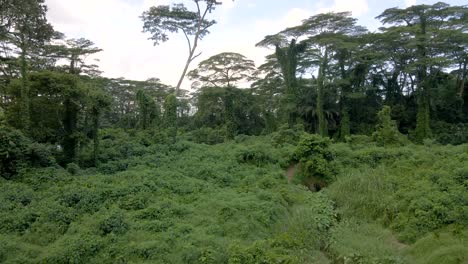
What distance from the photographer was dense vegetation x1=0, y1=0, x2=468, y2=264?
7.74 metres

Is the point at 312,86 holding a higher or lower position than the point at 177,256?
Result: higher

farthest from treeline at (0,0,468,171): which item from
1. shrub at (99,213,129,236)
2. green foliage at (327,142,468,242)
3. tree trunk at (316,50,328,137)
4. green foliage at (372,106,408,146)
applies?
shrub at (99,213,129,236)

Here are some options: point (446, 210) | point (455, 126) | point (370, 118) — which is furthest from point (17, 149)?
point (455, 126)

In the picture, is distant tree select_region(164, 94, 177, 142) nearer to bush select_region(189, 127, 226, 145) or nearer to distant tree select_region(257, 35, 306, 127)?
bush select_region(189, 127, 226, 145)

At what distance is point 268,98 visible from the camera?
25.8m

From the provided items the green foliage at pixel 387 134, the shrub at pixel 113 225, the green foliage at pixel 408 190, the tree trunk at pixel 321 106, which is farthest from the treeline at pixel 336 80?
the shrub at pixel 113 225

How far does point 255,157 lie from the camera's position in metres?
15.3

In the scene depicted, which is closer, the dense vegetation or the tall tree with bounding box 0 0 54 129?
the dense vegetation

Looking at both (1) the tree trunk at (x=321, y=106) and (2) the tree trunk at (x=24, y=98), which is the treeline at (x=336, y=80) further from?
(2) the tree trunk at (x=24, y=98)

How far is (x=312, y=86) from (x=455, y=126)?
26.1ft

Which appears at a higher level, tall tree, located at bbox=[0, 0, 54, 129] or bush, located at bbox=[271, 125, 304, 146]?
tall tree, located at bbox=[0, 0, 54, 129]

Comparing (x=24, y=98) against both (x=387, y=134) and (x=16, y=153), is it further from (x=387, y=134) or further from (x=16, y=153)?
(x=387, y=134)

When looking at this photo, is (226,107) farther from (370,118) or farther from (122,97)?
(122,97)

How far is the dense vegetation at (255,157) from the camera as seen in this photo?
25.4ft
